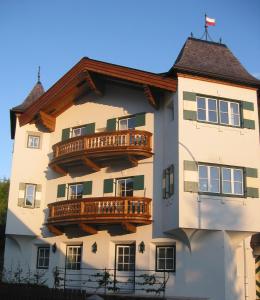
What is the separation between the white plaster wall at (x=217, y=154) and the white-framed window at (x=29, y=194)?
952 centimetres

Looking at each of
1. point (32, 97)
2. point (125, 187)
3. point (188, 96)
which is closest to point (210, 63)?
point (188, 96)

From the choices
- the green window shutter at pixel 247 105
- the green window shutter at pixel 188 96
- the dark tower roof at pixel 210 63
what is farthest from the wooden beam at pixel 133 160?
the green window shutter at pixel 247 105

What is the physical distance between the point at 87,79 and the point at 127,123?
3039mm

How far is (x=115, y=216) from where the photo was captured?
2055 centimetres

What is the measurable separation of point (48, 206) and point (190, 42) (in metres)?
11.0

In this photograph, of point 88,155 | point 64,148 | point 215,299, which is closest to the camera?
point 215,299

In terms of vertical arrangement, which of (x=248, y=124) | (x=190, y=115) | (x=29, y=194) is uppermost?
(x=190, y=115)

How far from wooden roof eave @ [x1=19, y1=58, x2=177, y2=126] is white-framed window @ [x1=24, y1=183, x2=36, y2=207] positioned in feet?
11.6

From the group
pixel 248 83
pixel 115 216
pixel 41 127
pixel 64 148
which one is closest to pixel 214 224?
pixel 115 216

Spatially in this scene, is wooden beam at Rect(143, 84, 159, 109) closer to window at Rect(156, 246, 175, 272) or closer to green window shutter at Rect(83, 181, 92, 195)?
green window shutter at Rect(83, 181, 92, 195)

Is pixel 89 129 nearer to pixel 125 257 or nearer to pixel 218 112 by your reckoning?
pixel 125 257

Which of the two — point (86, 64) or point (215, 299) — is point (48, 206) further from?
point (215, 299)

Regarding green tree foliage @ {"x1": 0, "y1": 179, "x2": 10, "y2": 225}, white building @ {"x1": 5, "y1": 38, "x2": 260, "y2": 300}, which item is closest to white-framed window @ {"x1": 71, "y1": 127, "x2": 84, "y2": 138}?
white building @ {"x1": 5, "y1": 38, "x2": 260, "y2": 300}

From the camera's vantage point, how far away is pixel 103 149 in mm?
21766
